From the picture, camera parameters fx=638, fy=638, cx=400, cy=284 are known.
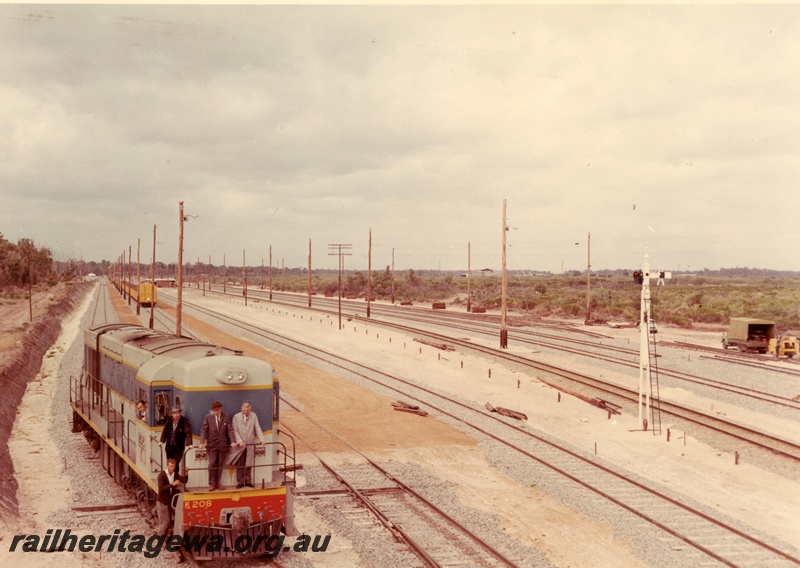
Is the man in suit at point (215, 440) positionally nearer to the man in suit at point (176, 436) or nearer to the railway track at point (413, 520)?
the man in suit at point (176, 436)

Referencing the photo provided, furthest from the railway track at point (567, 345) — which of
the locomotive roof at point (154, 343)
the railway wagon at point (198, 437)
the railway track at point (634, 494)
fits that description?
the locomotive roof at point (154, 343)

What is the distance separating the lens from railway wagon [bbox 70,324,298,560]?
415 inches

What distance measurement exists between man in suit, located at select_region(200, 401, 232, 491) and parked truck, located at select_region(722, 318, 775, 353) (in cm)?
3890

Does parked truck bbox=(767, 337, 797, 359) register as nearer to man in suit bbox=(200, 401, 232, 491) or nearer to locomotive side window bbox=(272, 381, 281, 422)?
locomotive side window bbox=(272, 381, 281, 422)

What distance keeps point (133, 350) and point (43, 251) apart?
496 feet

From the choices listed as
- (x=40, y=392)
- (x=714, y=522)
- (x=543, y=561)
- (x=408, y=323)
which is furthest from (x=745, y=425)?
Answer: (x=408, y=323)

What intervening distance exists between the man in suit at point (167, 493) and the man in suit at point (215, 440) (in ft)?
1.64

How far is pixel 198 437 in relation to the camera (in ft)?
36.5

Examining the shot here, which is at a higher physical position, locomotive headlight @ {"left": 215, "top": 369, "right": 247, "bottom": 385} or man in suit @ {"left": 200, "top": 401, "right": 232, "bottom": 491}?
locomotive headlight @ {"left": 215, "top": 369, "right": 247, "bottom": 385}

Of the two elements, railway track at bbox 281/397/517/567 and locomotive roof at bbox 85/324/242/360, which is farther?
locomotive roof at bbox 85/324/242/360

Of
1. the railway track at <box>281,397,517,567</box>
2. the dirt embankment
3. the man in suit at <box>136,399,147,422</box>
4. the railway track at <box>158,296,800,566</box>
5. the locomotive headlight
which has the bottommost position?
the railway track at <box>158,296,800,566</box>

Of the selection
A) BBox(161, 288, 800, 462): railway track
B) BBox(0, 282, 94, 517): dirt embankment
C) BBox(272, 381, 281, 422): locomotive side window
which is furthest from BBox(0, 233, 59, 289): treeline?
BBox(272, 381, 281, 422): locomotive side window

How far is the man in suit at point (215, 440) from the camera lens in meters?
10.9

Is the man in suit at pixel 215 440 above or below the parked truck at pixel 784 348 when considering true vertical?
above
